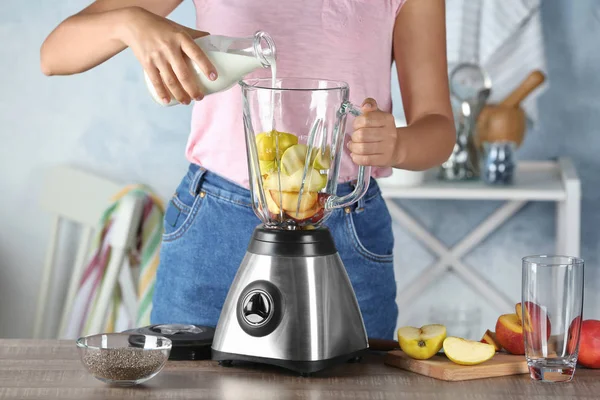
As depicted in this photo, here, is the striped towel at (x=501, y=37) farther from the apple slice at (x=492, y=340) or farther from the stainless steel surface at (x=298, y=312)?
the stainless steel surface at (x=298, y=312)

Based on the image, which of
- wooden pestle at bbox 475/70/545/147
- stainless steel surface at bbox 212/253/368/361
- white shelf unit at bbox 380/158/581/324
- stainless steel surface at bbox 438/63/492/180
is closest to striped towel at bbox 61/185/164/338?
white shelf unit at bbox 380/158/581/324

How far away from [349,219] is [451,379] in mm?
368

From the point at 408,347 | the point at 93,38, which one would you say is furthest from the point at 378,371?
the point at 93,38

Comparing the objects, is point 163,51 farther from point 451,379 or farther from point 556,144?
point 556,144

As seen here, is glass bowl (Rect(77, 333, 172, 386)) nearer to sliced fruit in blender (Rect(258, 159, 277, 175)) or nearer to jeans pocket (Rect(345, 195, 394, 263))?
sliced fruit in blender (Rect(258, 159, 277, 175))

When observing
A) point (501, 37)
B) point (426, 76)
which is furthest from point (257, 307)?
point (501, 37)

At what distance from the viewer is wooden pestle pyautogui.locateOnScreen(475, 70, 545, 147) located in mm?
2229

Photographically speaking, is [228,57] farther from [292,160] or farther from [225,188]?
[225,188]

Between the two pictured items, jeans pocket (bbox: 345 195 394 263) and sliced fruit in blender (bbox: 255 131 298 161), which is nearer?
sliced fruit in blender (bbox: 255 131 298 161)

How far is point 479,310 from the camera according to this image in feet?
8.16

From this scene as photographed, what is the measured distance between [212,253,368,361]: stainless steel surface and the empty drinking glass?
0.62ft

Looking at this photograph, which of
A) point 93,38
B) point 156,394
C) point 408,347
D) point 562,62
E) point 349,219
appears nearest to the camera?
point 156,394

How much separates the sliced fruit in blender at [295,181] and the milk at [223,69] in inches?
5.5

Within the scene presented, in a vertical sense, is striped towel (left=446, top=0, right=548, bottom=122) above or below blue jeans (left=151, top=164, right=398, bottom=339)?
above
